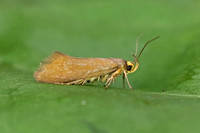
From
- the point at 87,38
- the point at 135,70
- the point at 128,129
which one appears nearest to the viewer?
the point at 128,129

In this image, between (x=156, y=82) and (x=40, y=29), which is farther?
(x=40, y=29)

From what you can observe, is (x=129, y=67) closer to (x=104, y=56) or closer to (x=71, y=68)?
(x=71, y=68)

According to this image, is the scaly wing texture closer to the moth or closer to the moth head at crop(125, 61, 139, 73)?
the moth

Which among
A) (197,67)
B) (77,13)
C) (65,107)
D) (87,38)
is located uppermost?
(77,13)

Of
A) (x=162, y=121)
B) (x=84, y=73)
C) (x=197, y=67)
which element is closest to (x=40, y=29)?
(x=84, y=73)

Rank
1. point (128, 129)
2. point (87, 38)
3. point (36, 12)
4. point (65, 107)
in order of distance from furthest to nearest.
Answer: point (36, 12), point (87, 38), point (65, 107), point (128, 129)

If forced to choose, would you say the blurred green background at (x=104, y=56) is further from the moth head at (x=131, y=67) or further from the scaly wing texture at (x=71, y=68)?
the scaly wing texture at (x=71, y=68)

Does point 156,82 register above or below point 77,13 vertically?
below

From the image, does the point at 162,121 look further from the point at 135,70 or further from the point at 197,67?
the point at 135,70

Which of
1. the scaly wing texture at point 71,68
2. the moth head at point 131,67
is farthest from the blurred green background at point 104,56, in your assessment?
the scaly wing texture at point 71,68

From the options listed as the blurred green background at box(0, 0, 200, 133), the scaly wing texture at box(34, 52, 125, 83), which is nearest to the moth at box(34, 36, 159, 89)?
the scaly wing texture at box(34, 52, 125, 83)
